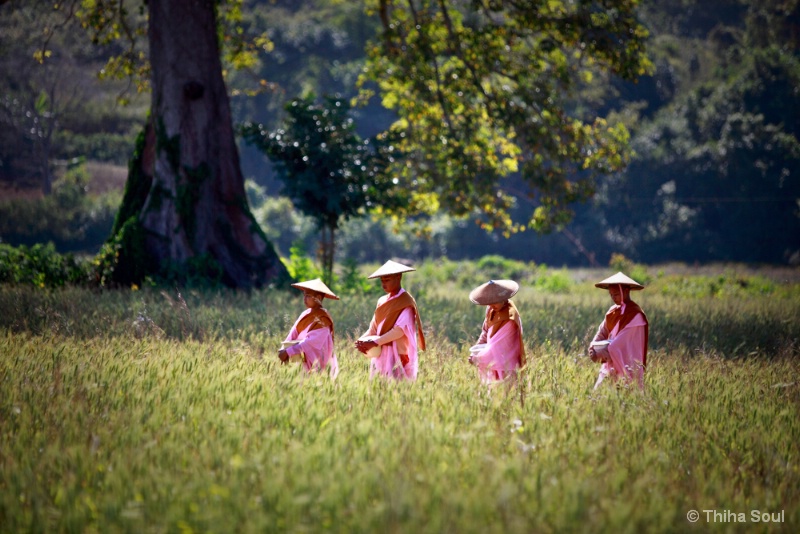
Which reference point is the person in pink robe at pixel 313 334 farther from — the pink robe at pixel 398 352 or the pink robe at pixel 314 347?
the pink robe at pixel 398 352

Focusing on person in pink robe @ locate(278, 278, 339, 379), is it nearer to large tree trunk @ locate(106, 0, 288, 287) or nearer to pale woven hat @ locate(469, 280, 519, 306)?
pale woven hat @ locate(469, 280, 519, 306)

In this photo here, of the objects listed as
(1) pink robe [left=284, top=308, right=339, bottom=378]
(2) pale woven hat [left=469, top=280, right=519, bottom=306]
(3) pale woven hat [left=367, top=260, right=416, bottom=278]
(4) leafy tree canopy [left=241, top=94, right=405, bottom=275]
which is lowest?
(1) pink robe [left=284, top=308, right=339, bottom=378]

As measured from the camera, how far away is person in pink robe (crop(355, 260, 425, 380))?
7.24 m

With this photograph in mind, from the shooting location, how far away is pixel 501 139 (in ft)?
63.5

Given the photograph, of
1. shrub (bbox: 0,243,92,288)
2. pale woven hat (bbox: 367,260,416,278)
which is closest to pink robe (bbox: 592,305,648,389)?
pale woven hat (bbox: 367,260,416,278)

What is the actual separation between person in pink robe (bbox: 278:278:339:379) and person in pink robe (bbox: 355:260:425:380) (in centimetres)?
32

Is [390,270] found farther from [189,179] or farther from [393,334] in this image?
[189,179]

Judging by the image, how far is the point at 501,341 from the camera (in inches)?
288

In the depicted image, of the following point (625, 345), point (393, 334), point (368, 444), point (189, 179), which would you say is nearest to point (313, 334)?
point (393, 334)

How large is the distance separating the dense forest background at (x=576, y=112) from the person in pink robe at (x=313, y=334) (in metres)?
26.2

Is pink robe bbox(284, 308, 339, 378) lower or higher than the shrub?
higher

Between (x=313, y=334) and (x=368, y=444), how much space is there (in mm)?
2490

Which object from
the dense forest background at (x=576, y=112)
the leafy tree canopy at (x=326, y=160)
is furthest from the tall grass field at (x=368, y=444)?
the dense forest background at (x=576, y=112)

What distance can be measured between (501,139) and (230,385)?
14.3 metres
